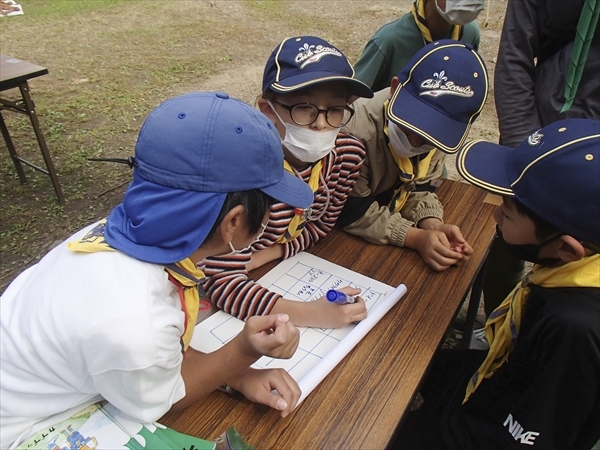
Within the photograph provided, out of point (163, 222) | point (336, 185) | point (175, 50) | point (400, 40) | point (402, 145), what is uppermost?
point (163, 222)

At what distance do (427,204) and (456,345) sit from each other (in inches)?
43.3

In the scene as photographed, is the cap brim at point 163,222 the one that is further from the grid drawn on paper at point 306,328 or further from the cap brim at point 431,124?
the cap brim at point 431,124

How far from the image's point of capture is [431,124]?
1.46 meters

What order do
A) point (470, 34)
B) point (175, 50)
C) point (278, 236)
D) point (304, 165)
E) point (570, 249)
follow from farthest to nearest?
point (175, 50), point (470, 34), point (304, 165), point (278, 236), point (570, 249)

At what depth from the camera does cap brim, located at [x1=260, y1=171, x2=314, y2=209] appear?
3.16 feet

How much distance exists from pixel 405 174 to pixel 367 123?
0.75 feet

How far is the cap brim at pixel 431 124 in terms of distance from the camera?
1451 millimetres

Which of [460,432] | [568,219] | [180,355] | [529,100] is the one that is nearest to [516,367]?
[460,432]

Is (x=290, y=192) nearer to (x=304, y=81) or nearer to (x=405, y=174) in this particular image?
(x=304, y=81)

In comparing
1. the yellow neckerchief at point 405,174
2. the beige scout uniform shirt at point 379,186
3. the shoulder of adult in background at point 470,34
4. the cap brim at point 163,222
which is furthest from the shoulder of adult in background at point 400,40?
the cap brim at point 163,222

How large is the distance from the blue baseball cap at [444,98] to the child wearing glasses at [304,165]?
17cm

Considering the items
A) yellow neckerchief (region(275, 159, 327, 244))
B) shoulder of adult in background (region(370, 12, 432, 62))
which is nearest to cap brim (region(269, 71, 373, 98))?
yellow neckerchief (region(275, 159, 327, 244))

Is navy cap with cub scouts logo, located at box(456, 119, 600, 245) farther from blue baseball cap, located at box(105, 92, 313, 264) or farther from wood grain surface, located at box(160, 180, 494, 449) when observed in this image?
blue baseball cap, located at box(105, 92, 313, 264)

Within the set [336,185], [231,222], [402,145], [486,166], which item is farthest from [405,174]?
[231,222]
